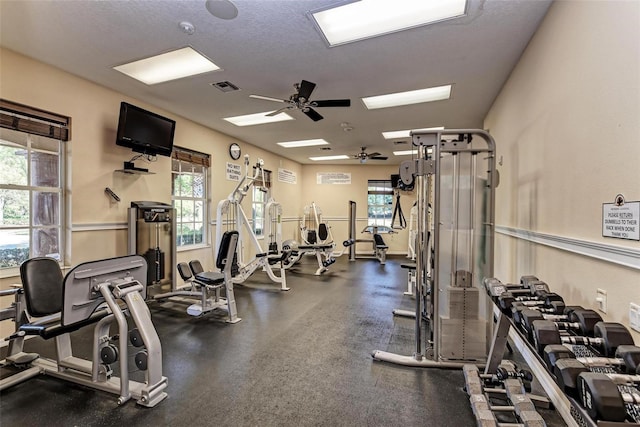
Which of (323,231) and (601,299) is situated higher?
(601,299)

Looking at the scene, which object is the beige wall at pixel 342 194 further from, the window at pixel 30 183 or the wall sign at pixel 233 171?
the window at pixel 30 183

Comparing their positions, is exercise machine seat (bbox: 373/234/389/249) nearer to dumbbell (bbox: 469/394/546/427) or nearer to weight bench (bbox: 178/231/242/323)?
weight bench (bbox: 178/231/242/323)

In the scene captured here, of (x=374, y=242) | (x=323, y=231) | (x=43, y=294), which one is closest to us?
(x=43, y=294)

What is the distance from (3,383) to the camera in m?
2.06

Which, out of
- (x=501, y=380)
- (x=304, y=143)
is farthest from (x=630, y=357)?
(x=304, y=143)

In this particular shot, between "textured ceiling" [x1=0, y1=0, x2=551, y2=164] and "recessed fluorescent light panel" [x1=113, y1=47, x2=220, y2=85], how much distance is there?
3.6 inches

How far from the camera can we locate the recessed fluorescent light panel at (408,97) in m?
3.76

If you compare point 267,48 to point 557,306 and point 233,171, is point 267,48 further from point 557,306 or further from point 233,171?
point 233,171

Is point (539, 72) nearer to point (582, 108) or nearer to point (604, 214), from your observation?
point (582, 108)

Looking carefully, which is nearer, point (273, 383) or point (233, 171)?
point (273, 383)

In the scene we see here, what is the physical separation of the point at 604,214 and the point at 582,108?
0.64 m

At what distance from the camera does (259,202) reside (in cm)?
706

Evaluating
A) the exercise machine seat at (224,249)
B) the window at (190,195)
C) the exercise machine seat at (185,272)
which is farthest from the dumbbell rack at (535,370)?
the window at (190,195)

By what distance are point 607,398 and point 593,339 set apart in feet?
1.69
